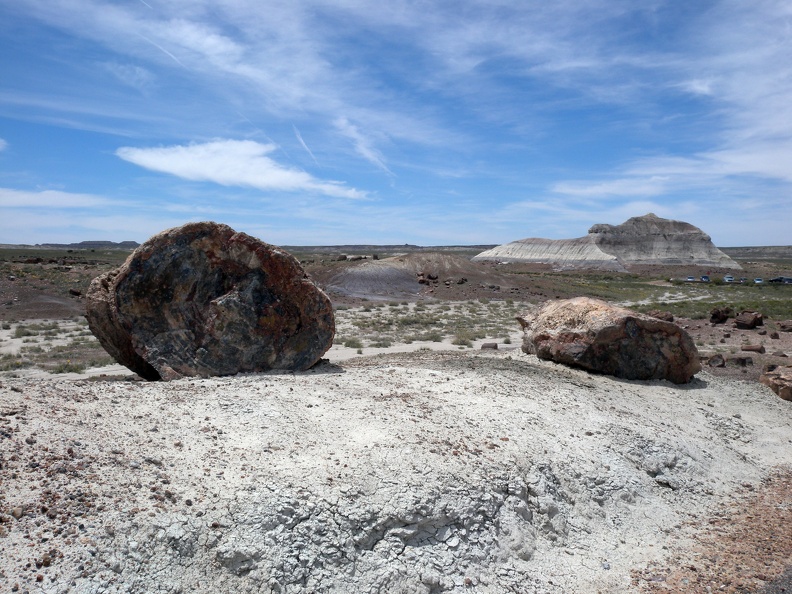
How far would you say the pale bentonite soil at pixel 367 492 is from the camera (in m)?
4.78

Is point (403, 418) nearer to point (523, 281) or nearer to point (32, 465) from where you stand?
point (32, 465)

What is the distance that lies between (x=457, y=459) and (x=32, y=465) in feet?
13.1

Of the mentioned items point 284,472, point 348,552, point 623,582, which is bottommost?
point 623,582

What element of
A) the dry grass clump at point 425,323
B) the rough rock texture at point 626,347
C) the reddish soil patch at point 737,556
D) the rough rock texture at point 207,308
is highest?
the rough rock texture at point 207,308

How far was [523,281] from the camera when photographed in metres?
48.3

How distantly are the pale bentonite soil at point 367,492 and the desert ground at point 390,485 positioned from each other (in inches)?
0.7

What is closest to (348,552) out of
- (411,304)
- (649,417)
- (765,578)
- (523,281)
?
(765,578)

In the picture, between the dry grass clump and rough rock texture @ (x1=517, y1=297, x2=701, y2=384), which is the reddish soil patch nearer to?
rough rock texture @ (x1=517, y1=297, x2=701, y2=384)

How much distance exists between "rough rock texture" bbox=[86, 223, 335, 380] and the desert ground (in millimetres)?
776

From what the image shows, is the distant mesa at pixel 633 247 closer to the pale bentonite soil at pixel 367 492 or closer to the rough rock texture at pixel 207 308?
the rough rock texture at pixel 207 308

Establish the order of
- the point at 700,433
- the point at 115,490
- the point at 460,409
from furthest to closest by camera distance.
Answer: the point at 700,433 → the point at 460,409 → the point at 115,490

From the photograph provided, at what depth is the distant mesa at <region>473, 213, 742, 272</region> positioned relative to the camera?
320 ft

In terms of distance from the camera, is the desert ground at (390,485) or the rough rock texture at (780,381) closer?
the desert ground at (390,485)

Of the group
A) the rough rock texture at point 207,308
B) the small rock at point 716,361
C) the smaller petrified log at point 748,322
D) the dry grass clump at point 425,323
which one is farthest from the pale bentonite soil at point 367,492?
the smaller petrified log at point 748,322
